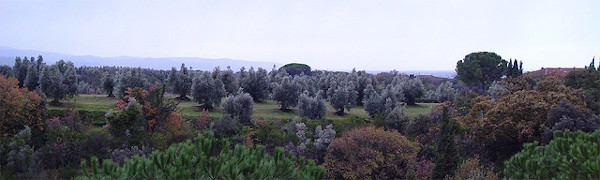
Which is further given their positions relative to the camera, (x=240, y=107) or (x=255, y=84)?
(x=255, y=84)

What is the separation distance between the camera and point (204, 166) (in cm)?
523

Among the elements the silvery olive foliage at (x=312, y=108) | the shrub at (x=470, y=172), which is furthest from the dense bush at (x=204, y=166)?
the silvery olive foliage at (x=312, y=108)

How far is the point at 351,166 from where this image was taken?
17.4m

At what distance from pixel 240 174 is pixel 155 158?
1327 millimetres

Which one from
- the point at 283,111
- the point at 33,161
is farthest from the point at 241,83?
the point at 33,161

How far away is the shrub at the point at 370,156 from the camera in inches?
681

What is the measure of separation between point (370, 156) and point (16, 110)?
61.4 feet

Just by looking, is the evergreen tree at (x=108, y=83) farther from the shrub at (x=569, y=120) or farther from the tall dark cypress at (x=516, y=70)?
the tall dark cypress at (x=516, y=70)

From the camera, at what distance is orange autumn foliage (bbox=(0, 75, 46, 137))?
64.8 feet

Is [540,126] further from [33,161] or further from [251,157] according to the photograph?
[33,161]

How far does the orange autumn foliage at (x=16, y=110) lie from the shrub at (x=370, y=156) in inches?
633

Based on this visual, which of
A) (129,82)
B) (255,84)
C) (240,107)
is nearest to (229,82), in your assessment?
(255,84)

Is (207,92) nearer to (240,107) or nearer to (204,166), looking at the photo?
(240,107)

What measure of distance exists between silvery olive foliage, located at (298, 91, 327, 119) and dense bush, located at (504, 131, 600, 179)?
66.6ft
